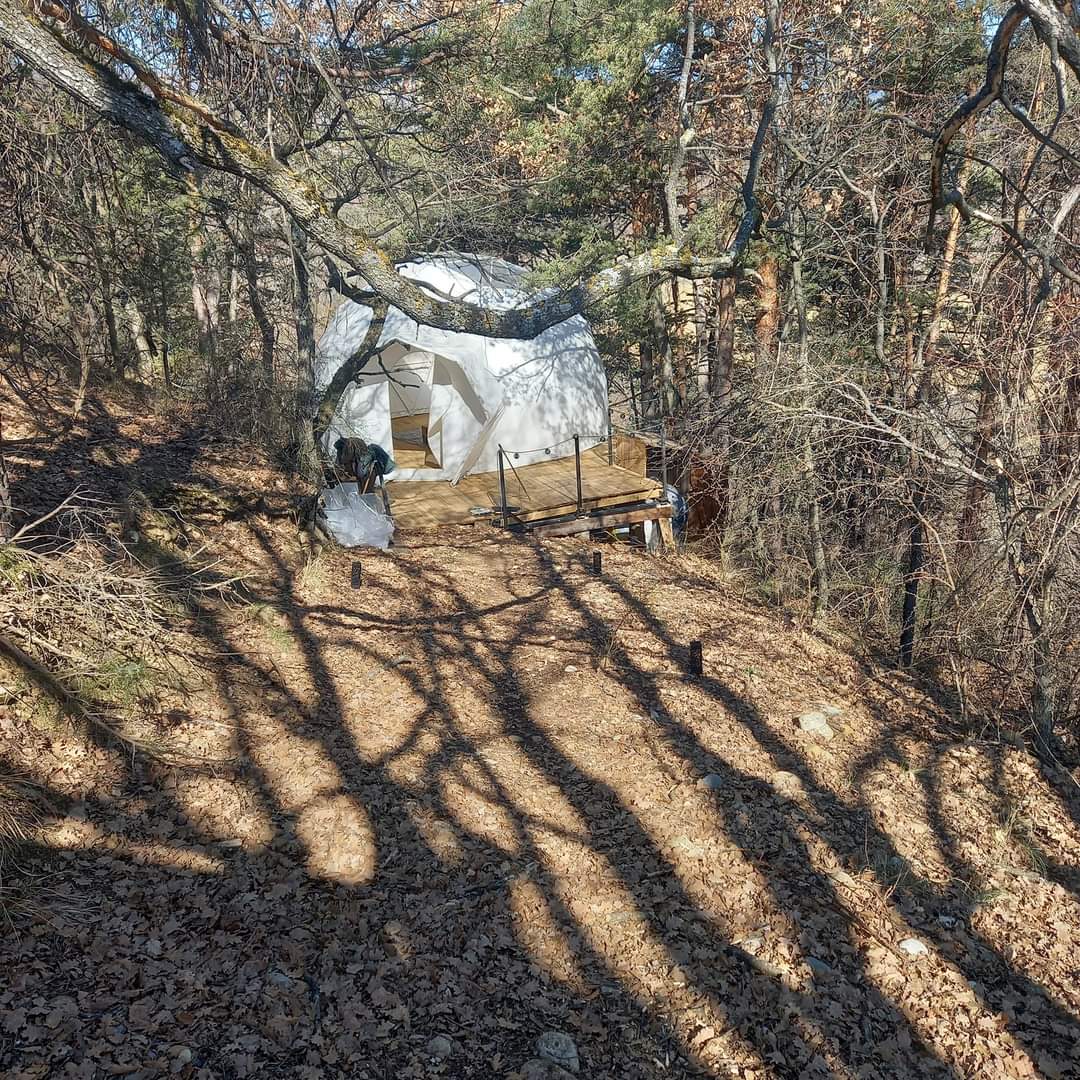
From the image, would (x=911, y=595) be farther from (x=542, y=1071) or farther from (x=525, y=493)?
(x=542, y=1071)

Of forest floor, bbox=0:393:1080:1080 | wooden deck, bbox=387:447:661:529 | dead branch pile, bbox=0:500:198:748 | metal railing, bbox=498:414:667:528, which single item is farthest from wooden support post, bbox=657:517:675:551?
dead branch pile, bbox=0:500:198:748

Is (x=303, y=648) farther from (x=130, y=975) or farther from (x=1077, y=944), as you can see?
(x=1077, y=944)

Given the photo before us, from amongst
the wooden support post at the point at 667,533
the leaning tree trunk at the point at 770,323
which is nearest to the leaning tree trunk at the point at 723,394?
the leaning tree trunk at the point at 770,323

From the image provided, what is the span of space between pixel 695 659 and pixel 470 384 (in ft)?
26.4

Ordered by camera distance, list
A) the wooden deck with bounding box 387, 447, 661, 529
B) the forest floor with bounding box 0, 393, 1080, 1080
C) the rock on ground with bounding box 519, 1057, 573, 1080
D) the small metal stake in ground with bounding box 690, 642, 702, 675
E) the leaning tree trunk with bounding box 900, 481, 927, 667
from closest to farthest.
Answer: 1. the rock on ground with bounding box 519, 1057, 573, 1080
2. the forest floor with bounding box 0, 393, 1080, 1080
3. the small metal stake in ground with bounding box 690, 642, 702, 675
4. the leaning tree trunk with bounding box 900, 481, 927, 667
5. the wooden deck with bounding box 387, 447, 661, 529

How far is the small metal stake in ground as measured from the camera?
291 inches

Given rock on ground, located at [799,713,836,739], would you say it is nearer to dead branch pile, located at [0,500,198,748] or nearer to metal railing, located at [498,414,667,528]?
metal railing, located at [498,414,667,528]

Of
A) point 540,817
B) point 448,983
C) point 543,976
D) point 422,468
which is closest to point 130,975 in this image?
point 448,983

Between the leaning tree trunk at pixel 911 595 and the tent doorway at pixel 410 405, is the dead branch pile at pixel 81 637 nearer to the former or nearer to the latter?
the leaning tree trunk at pixel 911 595

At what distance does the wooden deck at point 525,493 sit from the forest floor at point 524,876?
433cm

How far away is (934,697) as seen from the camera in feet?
25.6

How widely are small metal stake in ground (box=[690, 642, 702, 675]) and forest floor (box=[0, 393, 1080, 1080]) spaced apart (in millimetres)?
157

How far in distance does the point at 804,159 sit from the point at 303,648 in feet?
21.2

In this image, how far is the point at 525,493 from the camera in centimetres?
1272
